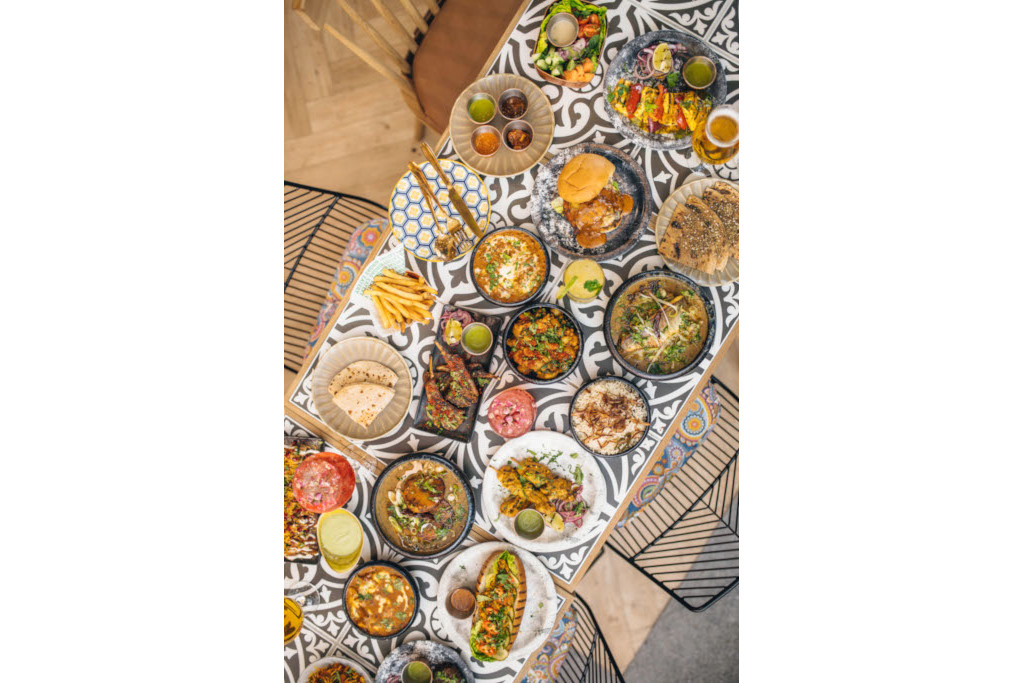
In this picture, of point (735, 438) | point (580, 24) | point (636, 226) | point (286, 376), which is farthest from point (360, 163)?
point (735, 438)

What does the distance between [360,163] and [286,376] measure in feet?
5.17

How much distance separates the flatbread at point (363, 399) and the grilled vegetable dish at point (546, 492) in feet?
2.18

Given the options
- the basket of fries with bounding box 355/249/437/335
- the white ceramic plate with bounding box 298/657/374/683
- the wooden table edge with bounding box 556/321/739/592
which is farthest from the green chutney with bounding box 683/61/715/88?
the white ceramic plate with bounding box 298/657/374/683

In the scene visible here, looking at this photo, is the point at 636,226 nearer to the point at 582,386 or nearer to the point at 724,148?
the point at 724,148

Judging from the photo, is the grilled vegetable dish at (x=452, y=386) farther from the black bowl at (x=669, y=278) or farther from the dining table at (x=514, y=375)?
the black bowl at (x=669, y=278)

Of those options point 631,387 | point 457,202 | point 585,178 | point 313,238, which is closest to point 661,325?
point 631,387

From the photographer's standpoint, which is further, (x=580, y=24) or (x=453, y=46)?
(x=453, y=46)

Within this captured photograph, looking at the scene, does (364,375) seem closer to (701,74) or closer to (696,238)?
(696,238)

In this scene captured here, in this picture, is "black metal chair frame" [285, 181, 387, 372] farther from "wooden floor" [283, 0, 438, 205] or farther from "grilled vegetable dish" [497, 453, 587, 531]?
"grilled vegetable dish" [497, 453, 587, 531]

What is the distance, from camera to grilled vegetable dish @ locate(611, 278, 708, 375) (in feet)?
8.14

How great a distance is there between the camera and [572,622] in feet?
9.66

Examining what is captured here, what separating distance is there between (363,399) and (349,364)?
199mm

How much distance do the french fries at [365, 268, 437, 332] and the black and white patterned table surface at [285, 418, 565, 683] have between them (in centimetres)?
74

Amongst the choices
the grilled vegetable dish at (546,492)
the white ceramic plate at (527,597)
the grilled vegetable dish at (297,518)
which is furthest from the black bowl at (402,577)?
the grilled vegetable dish at (546,492)
